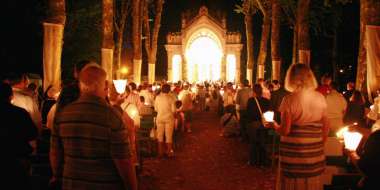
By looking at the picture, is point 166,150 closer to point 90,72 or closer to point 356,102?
point 356,102

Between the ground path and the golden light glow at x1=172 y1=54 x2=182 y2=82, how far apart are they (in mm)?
32477

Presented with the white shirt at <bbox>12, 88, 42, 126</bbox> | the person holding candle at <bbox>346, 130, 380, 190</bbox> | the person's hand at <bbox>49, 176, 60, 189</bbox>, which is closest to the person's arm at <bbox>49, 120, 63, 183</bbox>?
the person's hand at <bbox>49, 176, 60, 189</bbox>

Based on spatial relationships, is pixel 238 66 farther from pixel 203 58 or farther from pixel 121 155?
pixel 121 155

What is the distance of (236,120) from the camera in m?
18.2

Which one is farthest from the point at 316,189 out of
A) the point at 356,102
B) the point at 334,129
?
the point at 356,102

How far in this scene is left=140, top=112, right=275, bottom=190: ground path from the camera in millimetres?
10289

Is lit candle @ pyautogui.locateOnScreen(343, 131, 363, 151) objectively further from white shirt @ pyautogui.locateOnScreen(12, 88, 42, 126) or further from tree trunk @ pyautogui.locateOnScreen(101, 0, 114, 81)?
tree trunk @ pyautogui.locateOnScreen(101, 0, 114, 81)

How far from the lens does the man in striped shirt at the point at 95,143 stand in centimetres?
443

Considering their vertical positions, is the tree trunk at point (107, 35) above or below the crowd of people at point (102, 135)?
above

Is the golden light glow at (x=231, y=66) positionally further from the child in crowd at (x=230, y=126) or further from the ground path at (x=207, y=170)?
the ground path at (x=207, y=170)

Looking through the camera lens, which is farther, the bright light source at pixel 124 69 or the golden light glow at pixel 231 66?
the bright light source at pixel 124 69

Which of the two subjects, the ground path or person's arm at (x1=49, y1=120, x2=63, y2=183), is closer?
person's arm at (x1=49, y1=120, x2=63, y2=183)

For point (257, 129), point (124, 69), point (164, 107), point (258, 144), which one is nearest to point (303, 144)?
point (257, 129)

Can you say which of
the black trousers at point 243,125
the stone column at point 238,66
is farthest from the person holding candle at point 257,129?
the stone column at point 238,66
